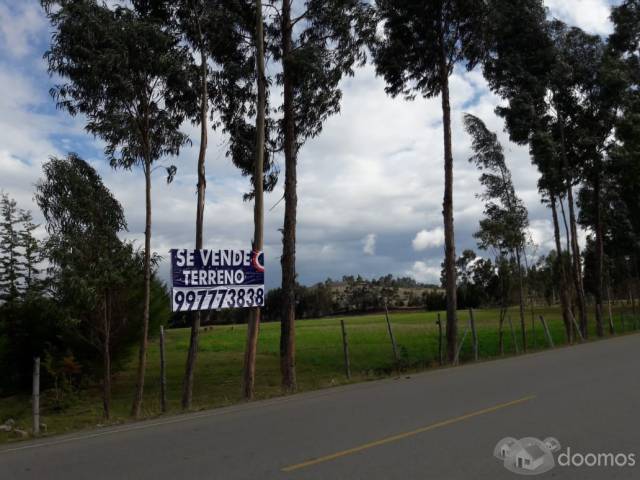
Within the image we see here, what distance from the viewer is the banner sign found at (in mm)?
13609

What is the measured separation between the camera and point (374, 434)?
25.0 ft

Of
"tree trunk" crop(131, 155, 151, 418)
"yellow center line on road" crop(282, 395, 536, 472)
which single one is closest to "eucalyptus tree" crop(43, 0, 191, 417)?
"tree trunk" crop(131, 155, 151, 418)

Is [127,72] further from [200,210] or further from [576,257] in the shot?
[576,257]

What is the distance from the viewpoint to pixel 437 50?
22.0m

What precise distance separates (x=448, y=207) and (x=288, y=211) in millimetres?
6880

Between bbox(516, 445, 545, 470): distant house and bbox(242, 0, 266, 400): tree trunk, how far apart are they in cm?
946

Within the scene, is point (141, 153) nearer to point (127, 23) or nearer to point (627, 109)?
point (127, 23)

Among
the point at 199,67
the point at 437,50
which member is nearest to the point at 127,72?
the point at 199,67

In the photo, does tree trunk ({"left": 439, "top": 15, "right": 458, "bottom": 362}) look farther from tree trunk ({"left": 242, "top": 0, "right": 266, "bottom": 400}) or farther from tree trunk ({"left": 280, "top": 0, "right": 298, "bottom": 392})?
tree trunk ({"left": 242, "top": 0, "right": 266, "bottom": 400})

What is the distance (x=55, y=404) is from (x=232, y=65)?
1182 cm

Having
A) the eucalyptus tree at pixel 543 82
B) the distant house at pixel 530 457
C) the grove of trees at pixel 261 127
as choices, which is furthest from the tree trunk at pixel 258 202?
the eucalyptus tree at pixel 543 82

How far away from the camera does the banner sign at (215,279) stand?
13609 mm

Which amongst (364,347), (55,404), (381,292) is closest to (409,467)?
(55,404)

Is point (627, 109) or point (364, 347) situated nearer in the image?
point (627, 109)
